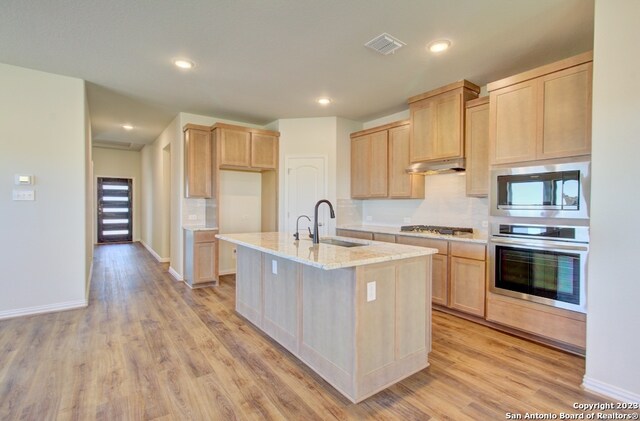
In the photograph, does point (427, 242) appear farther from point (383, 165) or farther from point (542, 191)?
point (383, 165)

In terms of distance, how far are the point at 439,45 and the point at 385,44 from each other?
1.63 feet

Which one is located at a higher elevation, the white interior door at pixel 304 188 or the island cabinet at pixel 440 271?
the white interior door at pixel 304 188

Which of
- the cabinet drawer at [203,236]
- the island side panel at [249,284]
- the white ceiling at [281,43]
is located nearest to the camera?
the white ceiling at [281,43]

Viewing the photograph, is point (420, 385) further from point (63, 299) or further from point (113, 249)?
point (113, 249)

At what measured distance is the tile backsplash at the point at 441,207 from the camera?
3.91 m

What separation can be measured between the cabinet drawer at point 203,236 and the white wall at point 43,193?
1.33 m

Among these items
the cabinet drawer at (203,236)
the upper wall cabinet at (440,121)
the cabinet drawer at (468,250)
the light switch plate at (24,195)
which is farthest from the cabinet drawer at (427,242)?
the light switch plate at (24,195)

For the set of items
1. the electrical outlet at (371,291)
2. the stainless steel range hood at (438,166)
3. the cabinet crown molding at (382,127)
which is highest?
the cabinet crown molding at (382,127)

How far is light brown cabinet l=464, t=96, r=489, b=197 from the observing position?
3.44 metres

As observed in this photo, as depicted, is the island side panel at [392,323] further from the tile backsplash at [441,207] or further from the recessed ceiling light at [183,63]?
the recessed ceiling light at [183,63]

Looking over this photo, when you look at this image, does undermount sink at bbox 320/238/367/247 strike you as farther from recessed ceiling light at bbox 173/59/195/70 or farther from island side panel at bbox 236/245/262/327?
recessed ceiling light at bbox 173/59/195/70

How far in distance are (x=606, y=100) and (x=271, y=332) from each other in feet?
10.1

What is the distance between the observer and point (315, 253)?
2.19 meters

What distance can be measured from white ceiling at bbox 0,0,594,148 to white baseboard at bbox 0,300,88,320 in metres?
2.64
